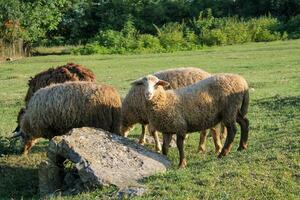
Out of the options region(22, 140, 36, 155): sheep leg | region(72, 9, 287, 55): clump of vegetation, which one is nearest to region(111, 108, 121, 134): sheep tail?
region(22, 140, 36, 155): sheep leg

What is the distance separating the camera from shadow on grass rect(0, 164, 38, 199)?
8.73 metres

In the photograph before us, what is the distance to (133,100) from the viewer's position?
11141mm

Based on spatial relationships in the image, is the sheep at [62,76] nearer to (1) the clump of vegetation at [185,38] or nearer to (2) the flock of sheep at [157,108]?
(2) the flock of sheep at [157,108]

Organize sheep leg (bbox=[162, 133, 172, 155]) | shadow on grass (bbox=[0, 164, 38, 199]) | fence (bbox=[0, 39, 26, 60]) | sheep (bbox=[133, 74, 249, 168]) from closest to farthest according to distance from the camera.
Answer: shadow on grass (bbox=[0, 164, 38, 199]) < sheep (bbox=[133, 74, 249, 168]) < sheep leg (bbox=[162, 133, 172, 155]) < fence (bbox=[0, 39, 26, 60])

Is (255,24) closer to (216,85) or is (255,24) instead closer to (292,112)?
(292,112)

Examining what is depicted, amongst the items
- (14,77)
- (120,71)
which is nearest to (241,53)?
(120,71)

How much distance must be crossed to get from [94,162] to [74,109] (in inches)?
72.3

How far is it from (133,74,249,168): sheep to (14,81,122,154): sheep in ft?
2.05

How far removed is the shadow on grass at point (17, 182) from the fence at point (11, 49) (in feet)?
97.8

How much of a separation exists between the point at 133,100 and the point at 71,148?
3095mm

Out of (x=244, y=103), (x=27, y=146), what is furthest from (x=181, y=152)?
(x=27, y=146)

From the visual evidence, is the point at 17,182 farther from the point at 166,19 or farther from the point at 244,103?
the point at 166,19

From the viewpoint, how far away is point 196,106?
9578 mm

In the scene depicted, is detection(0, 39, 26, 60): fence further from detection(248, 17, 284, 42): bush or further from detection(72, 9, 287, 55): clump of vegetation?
detection(248, 17, 284, 42): bush
